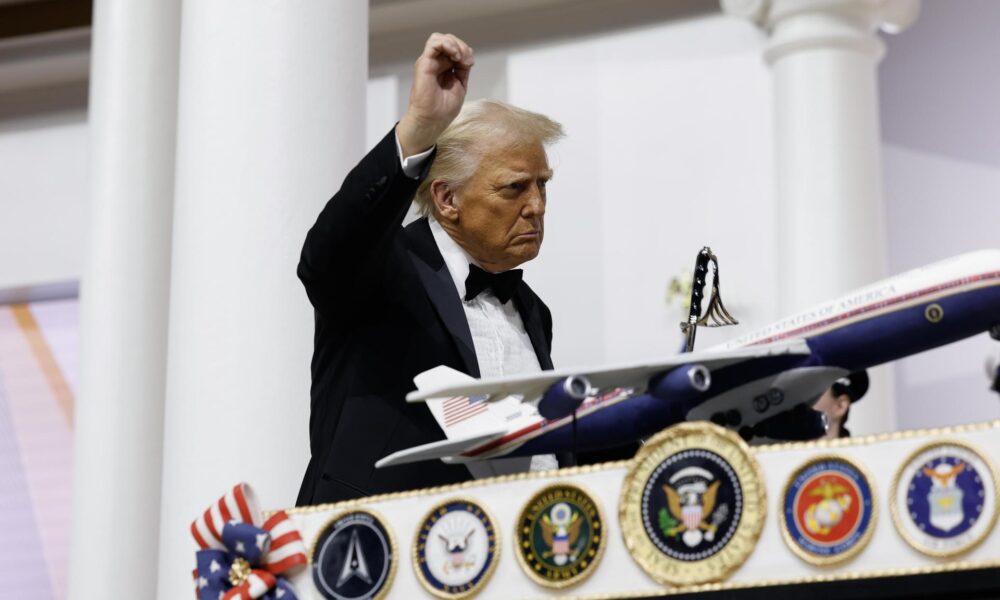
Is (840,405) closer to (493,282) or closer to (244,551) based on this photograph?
(493,282)

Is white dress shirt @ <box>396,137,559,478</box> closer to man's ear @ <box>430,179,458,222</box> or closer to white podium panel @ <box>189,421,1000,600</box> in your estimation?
man's ear @ <box>430,179,458,222</box>

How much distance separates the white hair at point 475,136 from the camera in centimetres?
295

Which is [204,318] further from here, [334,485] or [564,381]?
[564,381]

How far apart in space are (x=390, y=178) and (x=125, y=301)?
146 inches

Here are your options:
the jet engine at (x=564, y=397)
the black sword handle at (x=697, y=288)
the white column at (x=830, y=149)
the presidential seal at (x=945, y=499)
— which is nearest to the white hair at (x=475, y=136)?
the black sword handle at (x=697, y=288)

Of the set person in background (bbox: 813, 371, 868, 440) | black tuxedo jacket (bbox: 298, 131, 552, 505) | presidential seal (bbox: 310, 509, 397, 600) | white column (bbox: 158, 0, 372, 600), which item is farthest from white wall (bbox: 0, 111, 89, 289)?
presidential seal (bbox: 310, 509, 397, 600)

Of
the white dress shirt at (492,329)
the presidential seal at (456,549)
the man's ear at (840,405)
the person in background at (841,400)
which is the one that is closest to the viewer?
the presidential seal at (456,549)

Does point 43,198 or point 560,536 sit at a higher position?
point 43,198

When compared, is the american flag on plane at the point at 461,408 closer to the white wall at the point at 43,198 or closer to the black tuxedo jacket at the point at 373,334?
the black tuxedo jacket at the point at 373,334

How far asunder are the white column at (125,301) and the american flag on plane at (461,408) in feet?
11.3

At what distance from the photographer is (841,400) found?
4.04m

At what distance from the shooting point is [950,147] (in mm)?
7020

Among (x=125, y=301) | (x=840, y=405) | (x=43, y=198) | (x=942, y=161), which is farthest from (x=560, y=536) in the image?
(x=43, y=198)

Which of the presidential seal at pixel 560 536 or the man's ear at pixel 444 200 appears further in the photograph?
the man's ear at pixel 444 200
